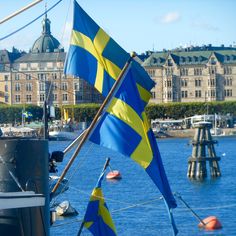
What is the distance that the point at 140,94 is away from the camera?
11.3 metres

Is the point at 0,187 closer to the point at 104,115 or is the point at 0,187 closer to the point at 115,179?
the point at 104,115

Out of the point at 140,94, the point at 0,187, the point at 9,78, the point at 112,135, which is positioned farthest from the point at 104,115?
the point at 9,78

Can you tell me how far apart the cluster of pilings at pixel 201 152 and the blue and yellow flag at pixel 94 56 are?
128 ft

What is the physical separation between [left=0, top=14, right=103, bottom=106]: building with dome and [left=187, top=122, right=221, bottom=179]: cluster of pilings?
107m

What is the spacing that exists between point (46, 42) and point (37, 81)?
651 centimetres

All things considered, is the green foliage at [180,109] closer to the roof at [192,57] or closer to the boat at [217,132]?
the roof at [192,57]

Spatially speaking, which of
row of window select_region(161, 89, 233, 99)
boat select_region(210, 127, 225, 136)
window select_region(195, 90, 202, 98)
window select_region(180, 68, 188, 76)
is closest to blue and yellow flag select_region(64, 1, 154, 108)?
boat select_region(210, 127, 225, 136)

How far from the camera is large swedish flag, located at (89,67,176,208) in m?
10.0

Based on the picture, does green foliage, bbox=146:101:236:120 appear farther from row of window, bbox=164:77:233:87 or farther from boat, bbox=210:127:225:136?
row of window, bbox=164:77:233:87

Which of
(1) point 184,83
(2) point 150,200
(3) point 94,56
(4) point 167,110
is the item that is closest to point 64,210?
(2) point 150,200

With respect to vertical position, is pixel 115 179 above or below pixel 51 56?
below

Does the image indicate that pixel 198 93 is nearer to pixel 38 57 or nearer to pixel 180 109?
pixel 180 109

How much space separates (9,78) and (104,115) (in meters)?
161

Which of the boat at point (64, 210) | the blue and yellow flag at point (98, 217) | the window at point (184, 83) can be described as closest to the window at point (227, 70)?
the window at point (184, 83)
